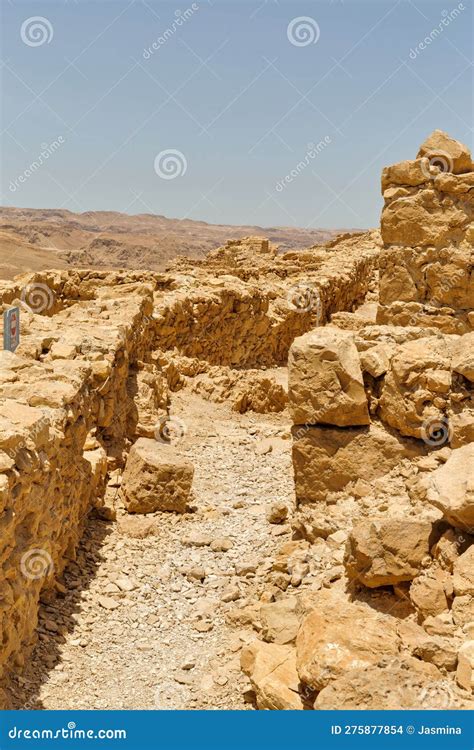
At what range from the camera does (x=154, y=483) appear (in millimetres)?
6871

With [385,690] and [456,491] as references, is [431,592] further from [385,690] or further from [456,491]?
[385,690]

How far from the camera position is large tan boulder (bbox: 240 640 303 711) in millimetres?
3729

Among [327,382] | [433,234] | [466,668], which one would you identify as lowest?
[466,668]

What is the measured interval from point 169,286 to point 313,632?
9675 millimetres

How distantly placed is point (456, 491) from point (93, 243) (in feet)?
186

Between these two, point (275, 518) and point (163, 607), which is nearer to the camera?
point (163, 607)

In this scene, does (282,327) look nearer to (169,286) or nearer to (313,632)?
(169,286)

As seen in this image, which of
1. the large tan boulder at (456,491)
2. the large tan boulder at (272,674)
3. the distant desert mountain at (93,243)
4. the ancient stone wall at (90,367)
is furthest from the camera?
the distant desert mountain at (93,243)

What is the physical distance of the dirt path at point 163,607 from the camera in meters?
4.38

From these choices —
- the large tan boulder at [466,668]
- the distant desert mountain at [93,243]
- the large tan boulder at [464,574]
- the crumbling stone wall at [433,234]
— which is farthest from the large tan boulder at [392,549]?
the distant desert mountain at [93,243]

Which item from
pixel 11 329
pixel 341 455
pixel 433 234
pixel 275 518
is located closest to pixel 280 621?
pixel 341 455

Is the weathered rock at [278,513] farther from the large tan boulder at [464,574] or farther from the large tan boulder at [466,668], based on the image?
the large tan boulder at [466,668]

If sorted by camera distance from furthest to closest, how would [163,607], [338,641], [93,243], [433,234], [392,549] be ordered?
[93,243] < [433,234] < [163,607] < [392,549] < [338,641]

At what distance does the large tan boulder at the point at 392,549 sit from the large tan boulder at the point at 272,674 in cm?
71
